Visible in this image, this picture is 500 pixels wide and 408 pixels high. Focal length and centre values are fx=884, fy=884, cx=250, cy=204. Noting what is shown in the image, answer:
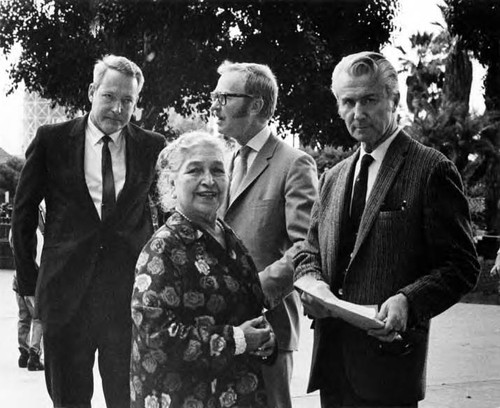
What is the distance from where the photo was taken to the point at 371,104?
126 inches

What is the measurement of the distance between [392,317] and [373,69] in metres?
0.91

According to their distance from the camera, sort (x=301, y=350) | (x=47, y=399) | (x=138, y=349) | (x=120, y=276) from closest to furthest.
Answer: (x=138, y=349), (x=120, y=276), (x=47, y=399), (x=301, y=350)

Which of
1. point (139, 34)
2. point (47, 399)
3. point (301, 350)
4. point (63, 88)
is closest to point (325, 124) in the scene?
point (139, 34)

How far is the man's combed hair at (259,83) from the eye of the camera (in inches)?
155

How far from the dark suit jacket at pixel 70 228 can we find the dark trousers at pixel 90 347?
0.03 meters

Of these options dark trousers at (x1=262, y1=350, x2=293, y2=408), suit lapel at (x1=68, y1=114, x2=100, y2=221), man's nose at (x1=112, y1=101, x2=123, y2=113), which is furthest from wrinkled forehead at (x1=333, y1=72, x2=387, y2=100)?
suit lapel at (x1=68, y1=114, x2=100, y2=221)

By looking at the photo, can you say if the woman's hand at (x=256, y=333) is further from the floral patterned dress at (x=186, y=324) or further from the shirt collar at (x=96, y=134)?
the shirt collar at (x=96, y=134)

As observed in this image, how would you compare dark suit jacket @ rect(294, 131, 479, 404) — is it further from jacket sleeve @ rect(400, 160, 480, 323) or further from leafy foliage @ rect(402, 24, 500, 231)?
leafy foliage @ rect(402, 24, 500, 231)

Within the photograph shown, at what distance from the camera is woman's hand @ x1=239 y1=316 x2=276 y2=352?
3025 mm

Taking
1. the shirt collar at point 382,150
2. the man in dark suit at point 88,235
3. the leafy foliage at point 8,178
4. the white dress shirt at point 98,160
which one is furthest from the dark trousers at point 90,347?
the leafy foliage at point 8,178

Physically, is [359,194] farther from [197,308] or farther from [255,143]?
[255,143]

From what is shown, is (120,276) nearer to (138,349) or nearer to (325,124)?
(138,349)

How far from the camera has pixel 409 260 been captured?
306 cm

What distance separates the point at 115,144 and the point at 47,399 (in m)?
3.00
